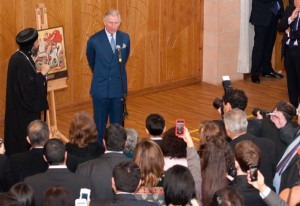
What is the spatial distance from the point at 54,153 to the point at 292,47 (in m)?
6.83

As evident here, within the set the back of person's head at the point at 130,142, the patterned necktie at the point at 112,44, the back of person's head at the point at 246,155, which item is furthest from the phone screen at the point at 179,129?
the patterned necktie at the point at 112,44

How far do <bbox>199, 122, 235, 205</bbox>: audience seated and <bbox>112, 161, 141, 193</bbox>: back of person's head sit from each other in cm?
106

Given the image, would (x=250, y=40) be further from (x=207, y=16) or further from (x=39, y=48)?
A: (x=39, y=48)

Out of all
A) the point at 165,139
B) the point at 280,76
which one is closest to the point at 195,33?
the point at 280,76

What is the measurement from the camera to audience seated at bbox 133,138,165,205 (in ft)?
21.8

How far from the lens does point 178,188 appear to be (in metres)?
6.09

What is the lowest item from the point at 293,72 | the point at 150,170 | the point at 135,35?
the point at 293,72

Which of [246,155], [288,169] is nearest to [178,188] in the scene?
[246,155]

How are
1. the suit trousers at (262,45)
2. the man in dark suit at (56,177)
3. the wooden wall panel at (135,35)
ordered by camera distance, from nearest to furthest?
the man in dark suit at (56,177) < the wooden wall panel at (135,35) < the suit trousers at (262,45)

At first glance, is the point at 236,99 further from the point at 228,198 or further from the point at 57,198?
the point at 57,198

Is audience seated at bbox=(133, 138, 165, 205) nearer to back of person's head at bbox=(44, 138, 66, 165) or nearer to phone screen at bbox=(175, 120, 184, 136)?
phone screen at bbox=(175, 120, 184, 136)

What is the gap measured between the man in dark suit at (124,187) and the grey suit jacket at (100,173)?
1023mm

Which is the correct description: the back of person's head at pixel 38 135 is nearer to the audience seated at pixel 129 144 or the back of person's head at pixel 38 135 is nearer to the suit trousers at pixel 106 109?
the audience seated at pixel 129 144

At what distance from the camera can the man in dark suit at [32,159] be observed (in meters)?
7.52
